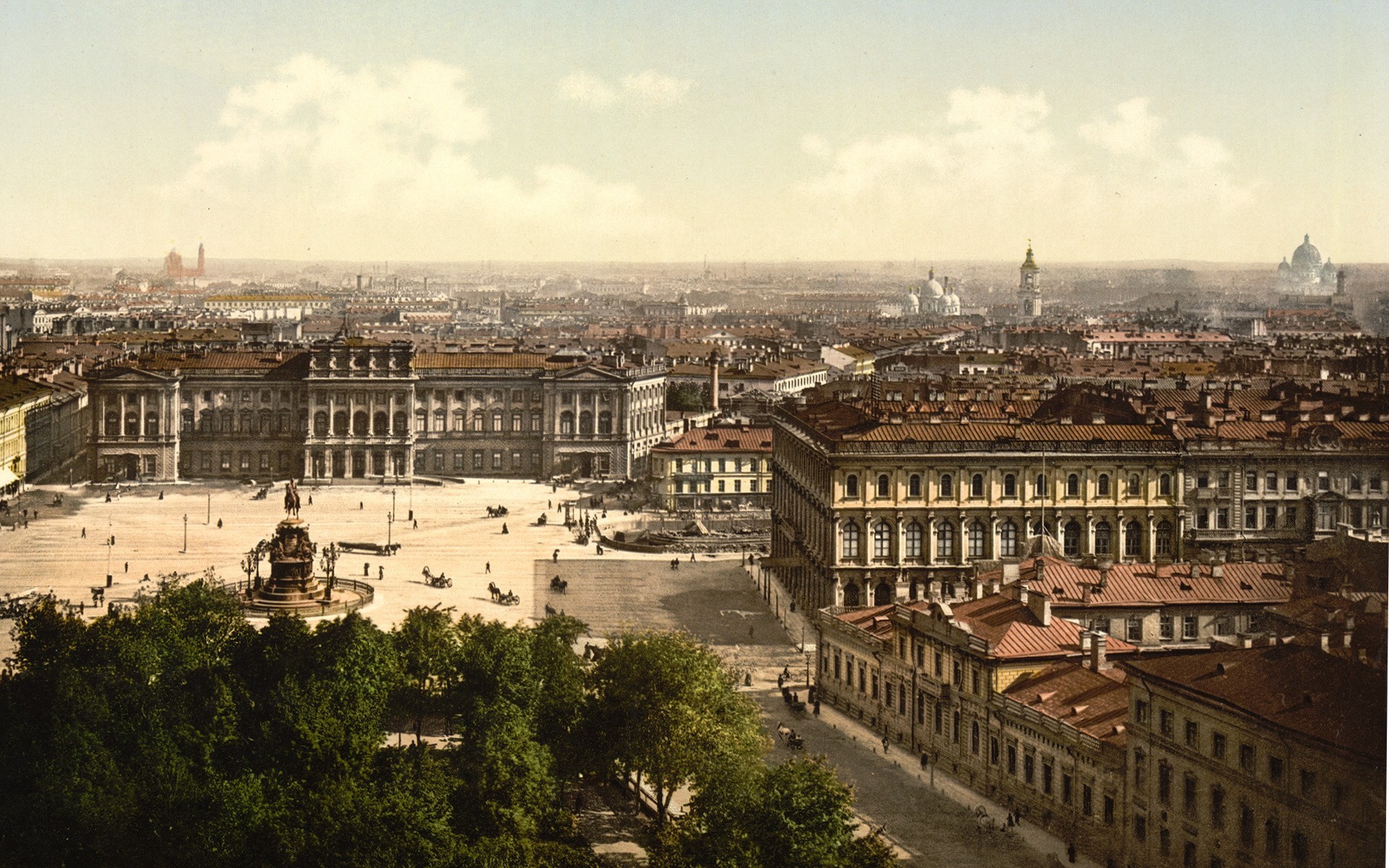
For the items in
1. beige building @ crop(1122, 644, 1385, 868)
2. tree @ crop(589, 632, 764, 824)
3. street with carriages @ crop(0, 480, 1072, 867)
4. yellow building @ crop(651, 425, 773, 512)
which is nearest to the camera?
beige building @ crop(1122, 644, 1385, 868)

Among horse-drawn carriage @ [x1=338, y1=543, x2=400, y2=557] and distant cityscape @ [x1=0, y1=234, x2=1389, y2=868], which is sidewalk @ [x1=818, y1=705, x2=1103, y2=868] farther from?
horse-drawn carriage @ [x1=338, y1=543, x2=400, y2=557]

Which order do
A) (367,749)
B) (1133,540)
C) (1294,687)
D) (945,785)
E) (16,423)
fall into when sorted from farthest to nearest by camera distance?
(16,423) < (1133,540) < (945,785) < (367,749) < (1294,687)

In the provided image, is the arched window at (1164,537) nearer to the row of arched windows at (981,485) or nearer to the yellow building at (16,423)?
the row of arched windows at (981,485)

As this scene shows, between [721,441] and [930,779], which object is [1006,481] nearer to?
[930,779]

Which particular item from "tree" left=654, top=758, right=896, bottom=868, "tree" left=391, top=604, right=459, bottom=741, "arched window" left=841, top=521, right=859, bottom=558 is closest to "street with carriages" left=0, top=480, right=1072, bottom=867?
"arched window" left=841, top=521, right=859, bottom=558

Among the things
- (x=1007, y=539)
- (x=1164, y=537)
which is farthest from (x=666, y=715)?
(x=1164, y=537)

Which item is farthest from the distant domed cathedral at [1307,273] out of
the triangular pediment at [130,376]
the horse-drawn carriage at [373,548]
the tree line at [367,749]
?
the triangular pediment at [130,376]
